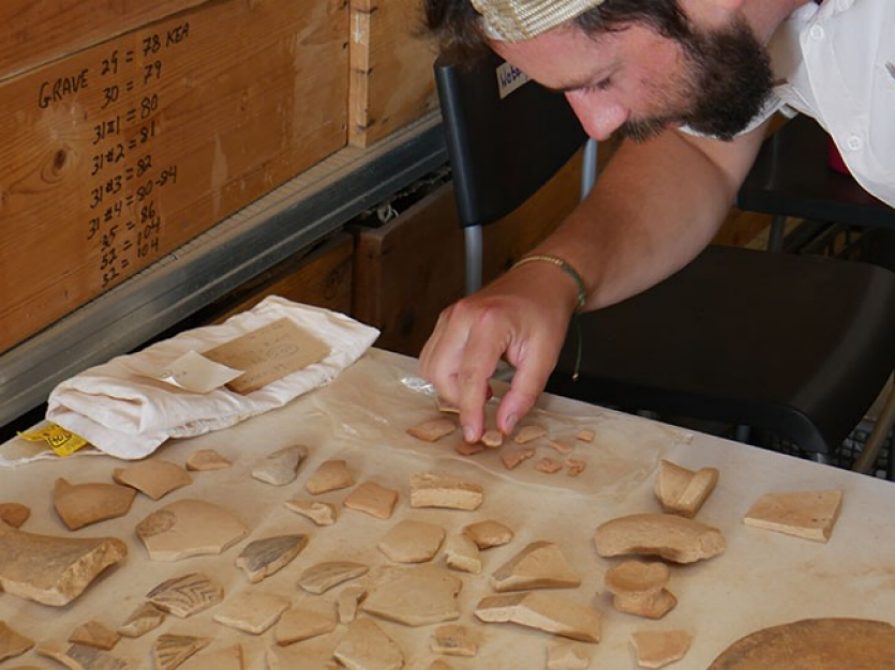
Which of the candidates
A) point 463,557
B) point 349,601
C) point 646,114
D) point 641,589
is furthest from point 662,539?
point 646,114

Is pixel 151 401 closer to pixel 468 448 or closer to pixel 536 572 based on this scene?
pixel 468 448

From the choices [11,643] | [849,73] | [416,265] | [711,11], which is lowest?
[416,265]

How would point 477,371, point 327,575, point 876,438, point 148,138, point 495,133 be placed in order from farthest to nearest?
1. point 876,438
2. point 495,133
3. point 148,138
4. point 477,371
5. point 327,575

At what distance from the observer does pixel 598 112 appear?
4.06 feet

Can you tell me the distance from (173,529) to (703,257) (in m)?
1.20

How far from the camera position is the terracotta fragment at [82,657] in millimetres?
1021

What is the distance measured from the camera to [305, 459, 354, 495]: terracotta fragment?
1.25 m

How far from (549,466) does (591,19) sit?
1.35 feet

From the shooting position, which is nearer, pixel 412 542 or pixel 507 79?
pixel 412 542

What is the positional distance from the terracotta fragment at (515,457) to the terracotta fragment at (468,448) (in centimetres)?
2

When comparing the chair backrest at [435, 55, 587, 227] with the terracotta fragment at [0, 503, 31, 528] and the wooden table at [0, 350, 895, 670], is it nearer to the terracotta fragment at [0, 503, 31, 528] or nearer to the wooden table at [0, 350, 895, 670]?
the wooden table at [0, 350, 895, 670]

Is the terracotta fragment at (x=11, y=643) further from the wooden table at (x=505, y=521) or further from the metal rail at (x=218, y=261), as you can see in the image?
the metal rail at (x=218, y=261)

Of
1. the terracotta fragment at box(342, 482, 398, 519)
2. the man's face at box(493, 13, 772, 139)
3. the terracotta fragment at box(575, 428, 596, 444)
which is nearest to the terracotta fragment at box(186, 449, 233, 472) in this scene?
the terracotta fragment at box(342, 482, 398, 519)

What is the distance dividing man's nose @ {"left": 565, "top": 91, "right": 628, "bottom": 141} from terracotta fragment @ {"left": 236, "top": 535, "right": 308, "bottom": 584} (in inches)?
17.5
